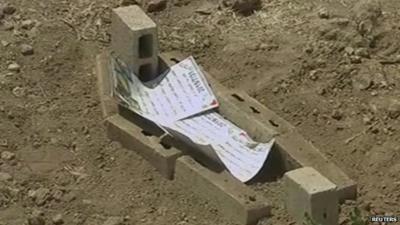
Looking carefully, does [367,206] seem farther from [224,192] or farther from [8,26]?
[8,26]

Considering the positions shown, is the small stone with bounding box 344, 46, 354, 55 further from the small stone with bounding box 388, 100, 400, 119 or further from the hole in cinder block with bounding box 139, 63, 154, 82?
the hole in cinder block with bounding box 139, 63, 154, 82

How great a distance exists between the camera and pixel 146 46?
15.9 ft

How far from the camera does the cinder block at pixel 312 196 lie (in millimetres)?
3824

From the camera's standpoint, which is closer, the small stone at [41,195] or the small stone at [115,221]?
the small stone at [115,221]

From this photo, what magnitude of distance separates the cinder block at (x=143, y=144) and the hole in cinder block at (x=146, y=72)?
381 mm

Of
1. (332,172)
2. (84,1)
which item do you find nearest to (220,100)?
(332,172)

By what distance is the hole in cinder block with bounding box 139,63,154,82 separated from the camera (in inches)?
194

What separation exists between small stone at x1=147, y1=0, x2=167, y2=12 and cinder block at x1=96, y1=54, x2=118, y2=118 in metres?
0.53

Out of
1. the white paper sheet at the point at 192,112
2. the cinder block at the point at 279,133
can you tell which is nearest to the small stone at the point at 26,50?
the white paper sheet at the point at 192,112

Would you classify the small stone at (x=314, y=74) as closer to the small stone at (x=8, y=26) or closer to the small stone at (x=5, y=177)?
the small stone at (x=5, y=177)

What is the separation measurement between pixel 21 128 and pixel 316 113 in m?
1.40

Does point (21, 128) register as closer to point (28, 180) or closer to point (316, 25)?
point (28, 180)

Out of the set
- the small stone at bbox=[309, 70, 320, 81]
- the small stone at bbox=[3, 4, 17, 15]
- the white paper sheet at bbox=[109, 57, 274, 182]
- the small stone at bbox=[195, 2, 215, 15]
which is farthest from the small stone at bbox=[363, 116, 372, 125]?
the small stone at bbox=[3, 4, 17, 15]

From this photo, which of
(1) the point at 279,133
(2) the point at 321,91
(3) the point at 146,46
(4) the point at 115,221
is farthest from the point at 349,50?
(4) the point at 115,221
